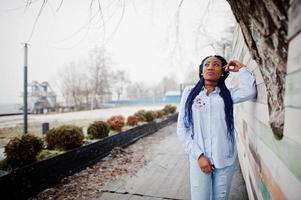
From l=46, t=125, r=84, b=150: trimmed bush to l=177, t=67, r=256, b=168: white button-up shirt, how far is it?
12.6 ft

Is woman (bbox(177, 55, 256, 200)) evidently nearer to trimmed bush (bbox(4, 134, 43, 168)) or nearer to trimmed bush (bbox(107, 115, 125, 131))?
trimmed bush (bbox(4, 134, 43, 168))

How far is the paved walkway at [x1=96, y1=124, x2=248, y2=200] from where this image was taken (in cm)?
415

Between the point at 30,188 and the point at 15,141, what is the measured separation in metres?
0.86

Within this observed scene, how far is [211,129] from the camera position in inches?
86.6

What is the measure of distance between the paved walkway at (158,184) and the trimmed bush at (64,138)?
1396 mm

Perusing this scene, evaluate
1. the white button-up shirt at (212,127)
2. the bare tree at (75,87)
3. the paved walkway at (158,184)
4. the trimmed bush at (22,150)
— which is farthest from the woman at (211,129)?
the bare tree at (75,87)

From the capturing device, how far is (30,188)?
4059mm

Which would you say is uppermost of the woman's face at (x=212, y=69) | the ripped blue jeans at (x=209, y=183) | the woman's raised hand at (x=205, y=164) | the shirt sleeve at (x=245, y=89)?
the woman's face at (x=212, y=69)

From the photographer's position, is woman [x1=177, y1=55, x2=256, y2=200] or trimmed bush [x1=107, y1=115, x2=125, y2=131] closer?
woman [x1=177, y1=55, x2=256, y2=200]

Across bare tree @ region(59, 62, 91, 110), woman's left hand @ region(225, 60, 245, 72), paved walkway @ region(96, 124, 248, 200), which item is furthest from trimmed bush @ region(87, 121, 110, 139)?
bare tree @ region(59, 62, 91, 110)

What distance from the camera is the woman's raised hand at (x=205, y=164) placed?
212 centimetres

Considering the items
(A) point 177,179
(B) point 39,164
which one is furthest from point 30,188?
(A) point 177,179

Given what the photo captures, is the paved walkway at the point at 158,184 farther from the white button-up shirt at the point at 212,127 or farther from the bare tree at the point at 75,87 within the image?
the bare tree at the point at 75,87

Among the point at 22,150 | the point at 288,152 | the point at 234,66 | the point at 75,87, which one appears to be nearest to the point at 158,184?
the point at 22,150
